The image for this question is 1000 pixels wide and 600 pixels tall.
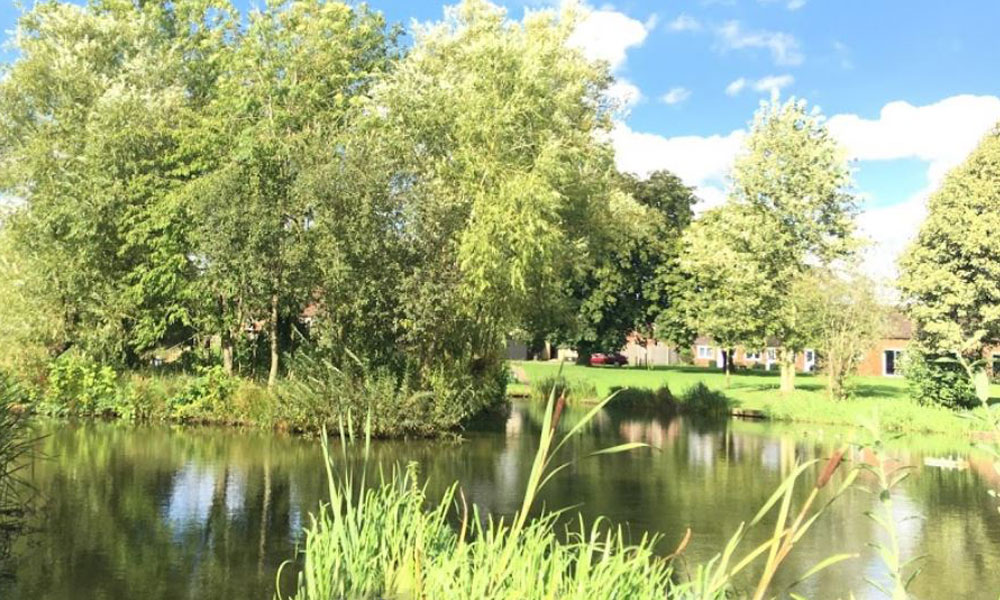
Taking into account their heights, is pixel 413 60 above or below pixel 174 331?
above

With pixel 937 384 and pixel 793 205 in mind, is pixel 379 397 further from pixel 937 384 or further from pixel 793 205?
pixel 793 205

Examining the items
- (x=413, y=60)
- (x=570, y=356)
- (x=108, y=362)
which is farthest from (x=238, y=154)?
(x=570, y=356)

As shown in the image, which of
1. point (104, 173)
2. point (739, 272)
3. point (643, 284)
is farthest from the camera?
point (643, 284)

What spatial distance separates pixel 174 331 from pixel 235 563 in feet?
52.9

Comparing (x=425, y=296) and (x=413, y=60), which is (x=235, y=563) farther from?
(x=413, y=60)

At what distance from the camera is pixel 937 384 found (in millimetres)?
20547

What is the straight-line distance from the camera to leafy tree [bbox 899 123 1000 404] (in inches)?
829

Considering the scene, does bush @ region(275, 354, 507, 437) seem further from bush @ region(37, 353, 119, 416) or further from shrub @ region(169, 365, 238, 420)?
bush @ region(37, 353, 119, 416)

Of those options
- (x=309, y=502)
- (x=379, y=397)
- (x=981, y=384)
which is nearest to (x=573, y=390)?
(x=379, y=397)

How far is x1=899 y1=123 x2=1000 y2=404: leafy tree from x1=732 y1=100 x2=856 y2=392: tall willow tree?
3580 mm

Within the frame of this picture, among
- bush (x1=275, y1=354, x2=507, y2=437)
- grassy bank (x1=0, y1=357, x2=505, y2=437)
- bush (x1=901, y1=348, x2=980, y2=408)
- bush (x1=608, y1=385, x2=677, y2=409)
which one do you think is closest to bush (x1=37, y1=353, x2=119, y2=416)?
grassy bank (x1=0, y1=357, x2=505, y2=437)

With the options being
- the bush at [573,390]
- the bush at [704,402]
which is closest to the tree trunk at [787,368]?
the bush at [704,402]

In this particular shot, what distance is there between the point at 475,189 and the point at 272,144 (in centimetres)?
478

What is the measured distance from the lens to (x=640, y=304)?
1697 inches
